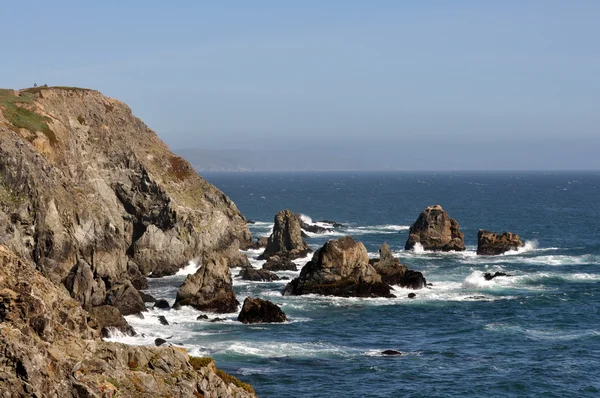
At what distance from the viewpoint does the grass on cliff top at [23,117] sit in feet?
335

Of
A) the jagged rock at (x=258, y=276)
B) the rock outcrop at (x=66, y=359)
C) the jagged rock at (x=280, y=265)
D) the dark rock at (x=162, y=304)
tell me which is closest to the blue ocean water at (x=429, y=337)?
the jagged rock at (x=258, y=276)

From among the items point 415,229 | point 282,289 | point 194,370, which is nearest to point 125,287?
point 282,289

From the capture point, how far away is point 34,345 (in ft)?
105

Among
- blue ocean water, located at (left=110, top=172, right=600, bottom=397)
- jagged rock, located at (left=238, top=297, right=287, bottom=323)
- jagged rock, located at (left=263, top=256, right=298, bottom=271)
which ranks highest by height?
jagged rock, located at (left=263, top=256, right=298, bottom=271)

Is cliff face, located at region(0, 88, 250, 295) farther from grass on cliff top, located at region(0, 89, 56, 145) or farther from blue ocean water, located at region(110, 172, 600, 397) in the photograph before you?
blue ocean water, located at region(110, 172, 600, 397)

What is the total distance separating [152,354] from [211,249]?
2913 inches

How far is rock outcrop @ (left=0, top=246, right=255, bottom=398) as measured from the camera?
3075 centimetres

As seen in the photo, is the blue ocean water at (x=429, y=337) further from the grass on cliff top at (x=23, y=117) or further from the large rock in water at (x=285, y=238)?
the grass on cliff top at (x=23, y=117)

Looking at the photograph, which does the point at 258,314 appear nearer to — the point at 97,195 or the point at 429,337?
the point at 429,337

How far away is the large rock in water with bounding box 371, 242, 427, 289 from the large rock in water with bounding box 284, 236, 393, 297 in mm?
4184

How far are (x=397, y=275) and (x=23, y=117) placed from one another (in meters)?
49.8

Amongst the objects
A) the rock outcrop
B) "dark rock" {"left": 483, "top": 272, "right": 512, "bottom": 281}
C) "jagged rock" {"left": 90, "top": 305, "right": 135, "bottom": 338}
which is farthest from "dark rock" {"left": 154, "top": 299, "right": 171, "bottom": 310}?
the rock outcrop

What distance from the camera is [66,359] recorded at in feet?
108

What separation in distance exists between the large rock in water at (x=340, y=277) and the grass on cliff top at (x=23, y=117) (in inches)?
1447
